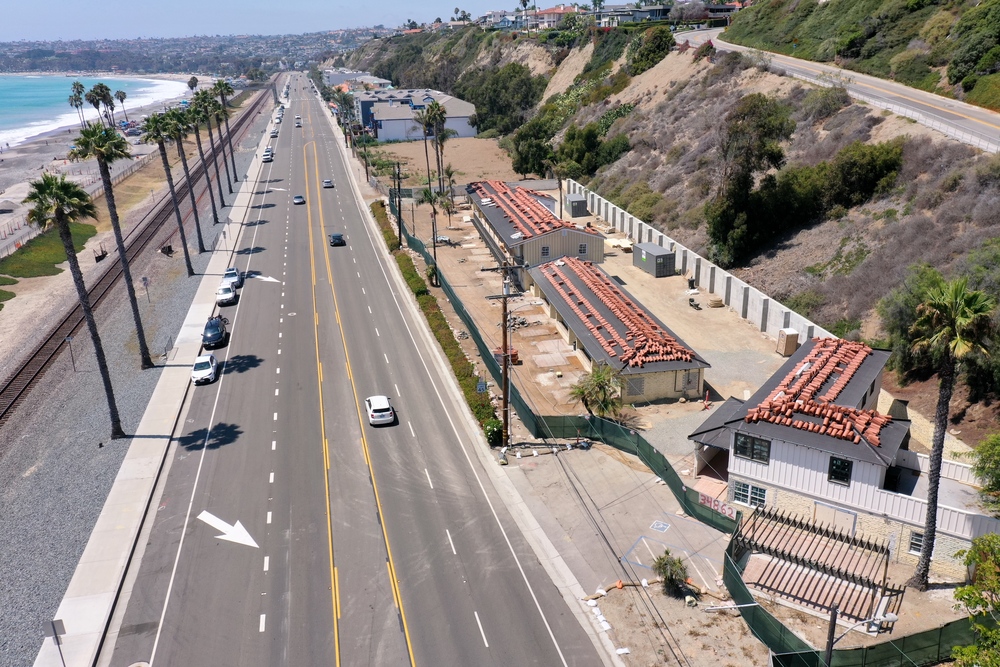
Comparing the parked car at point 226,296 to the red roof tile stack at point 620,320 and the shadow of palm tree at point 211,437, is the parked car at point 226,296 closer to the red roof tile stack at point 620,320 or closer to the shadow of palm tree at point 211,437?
the shadow of palm tree at point 211,437

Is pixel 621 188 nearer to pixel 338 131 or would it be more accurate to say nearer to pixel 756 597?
pixel 756 597

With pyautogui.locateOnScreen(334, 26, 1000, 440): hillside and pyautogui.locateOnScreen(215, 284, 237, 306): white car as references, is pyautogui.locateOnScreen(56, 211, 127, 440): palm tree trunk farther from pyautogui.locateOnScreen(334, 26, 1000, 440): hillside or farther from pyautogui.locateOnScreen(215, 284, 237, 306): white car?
pyautogui.locateOnScreen(334, 26, 1000, 440): hillside

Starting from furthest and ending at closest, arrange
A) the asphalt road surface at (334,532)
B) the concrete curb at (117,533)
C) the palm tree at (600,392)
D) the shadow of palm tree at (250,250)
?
1. the shadow of palm tree at (250,250)
2. the palm tree at (600,392)
3. the concrete curb at (117,533)
4. the asphalt road surface at (334,532)

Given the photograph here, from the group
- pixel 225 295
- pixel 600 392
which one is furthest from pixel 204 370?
pixel 600 392

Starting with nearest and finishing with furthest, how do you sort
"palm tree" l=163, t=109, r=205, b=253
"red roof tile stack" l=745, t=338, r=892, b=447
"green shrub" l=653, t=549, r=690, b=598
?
"green shrub" l=653, t=549, r=690, b=598, "red roof tile stack" l=745, t=338, r=892, b=447, "palm tree" l=163, t=109, r=205, b=253

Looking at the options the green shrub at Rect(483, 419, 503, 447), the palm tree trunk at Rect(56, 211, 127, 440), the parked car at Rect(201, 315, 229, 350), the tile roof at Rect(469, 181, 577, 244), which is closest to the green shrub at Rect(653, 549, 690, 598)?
the green shrub at Rect(483, 419, 503, 447)

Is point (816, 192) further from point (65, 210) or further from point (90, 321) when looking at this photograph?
point (65, 210)

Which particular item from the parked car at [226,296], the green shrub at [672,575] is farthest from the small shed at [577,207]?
the green shrub at [672,575]
